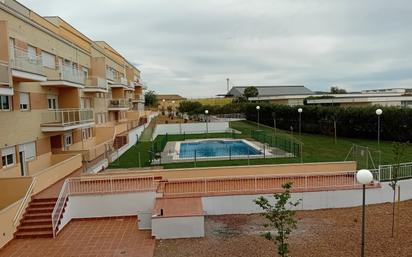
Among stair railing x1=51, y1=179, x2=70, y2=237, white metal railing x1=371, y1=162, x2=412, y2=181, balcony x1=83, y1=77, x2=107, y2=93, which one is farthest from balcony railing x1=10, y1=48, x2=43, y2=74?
white metal railing x1=371, y1=162, x2=412, y2=181

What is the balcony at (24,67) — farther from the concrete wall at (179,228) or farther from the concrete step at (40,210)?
the concrete wall at (179,228)

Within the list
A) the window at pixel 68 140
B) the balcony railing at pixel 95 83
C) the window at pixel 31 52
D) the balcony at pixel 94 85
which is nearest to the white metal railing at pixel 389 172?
the window at pixel 31 52

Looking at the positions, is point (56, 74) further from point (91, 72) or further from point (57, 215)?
point (57, 215)

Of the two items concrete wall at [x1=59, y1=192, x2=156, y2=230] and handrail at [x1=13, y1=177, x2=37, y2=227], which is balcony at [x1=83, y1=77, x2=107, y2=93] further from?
concrete wall at [x1=59, y1=192, x2=156, y2=230]

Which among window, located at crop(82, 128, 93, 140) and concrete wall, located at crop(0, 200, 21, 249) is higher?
window, located at crop(82, 128, 93, 140)

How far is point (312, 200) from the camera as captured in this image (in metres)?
16.5

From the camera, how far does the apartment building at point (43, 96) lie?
17250 millimetres

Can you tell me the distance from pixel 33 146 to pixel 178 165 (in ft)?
29.9

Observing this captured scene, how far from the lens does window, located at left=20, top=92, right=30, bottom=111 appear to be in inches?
754

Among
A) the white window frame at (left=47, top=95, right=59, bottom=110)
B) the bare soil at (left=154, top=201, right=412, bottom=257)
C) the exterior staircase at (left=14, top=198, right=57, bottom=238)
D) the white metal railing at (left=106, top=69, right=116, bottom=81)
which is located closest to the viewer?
the bare soil at (left=154, top=201, right=412, bottom=257)

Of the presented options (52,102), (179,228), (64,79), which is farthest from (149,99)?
(179,228)

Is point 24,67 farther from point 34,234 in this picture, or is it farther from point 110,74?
point 110,74

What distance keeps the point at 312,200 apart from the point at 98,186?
31.5 feet

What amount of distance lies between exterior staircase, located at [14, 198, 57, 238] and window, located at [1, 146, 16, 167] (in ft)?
10.2
